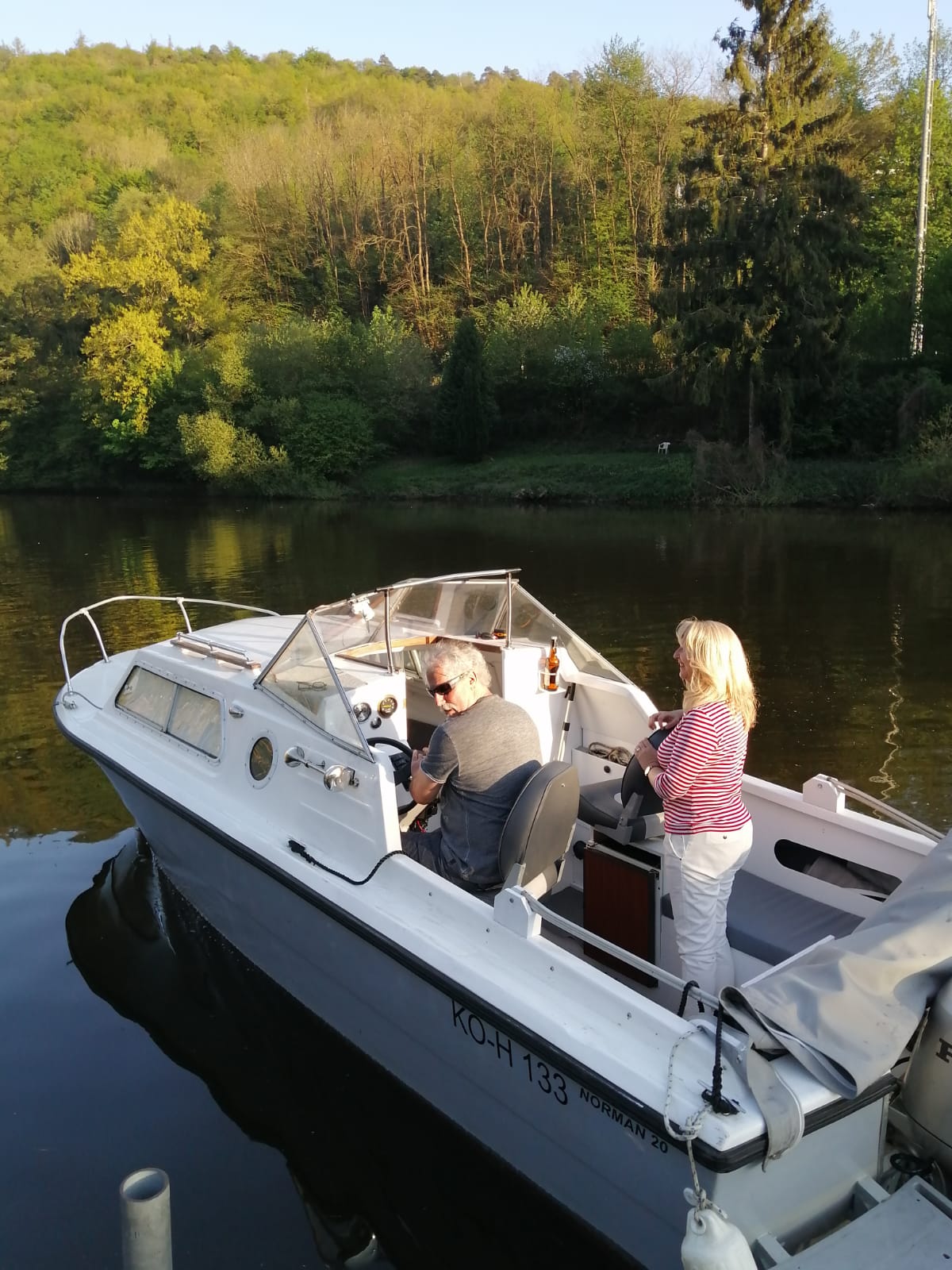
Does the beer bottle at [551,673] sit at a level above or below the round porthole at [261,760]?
above

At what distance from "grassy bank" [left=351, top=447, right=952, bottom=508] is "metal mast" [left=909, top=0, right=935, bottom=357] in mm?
6278

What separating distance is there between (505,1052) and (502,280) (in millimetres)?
49638

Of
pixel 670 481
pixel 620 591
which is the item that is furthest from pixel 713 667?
pixel 670 481

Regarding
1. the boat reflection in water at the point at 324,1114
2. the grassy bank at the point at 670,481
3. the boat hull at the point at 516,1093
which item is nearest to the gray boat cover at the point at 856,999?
the boat hull at the point at 516,1093

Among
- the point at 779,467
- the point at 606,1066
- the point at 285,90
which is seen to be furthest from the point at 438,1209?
the point at 285,90

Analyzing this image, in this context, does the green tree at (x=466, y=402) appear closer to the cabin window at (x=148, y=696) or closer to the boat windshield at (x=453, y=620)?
the cabin window at (x=148, y=696)

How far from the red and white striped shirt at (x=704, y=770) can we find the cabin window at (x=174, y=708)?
2.88 meters

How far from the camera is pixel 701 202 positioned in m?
30.5

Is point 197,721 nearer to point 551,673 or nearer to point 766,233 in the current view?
point 551,673

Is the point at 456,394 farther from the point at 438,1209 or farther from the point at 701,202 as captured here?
the point at 438,1209

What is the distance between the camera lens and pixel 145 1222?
2.63 meters

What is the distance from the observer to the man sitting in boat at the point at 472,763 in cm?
420

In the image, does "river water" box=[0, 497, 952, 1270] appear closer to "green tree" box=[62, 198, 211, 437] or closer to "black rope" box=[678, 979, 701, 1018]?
"black rope" box=[678, 979, 701, 1018]

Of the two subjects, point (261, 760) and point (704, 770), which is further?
point (261, 760)
